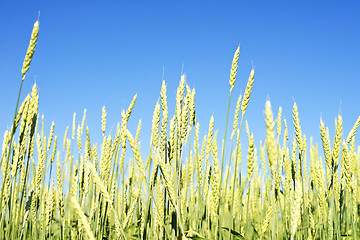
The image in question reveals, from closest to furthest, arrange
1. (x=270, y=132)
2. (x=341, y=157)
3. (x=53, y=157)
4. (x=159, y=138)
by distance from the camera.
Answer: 1. (x=270, y=132)
2. (x=159, y=138)
3. (x=341, y=157)
4. (x=53, y=157)

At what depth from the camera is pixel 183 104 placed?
147 centimetres

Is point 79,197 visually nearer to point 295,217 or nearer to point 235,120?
point 235,120

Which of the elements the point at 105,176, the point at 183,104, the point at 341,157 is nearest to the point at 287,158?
the point at 341,157

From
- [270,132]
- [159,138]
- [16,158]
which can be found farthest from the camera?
[16,158]

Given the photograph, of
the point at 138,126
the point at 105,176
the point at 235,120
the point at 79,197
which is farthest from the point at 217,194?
the point at 79,197

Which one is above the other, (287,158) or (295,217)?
(287,158)

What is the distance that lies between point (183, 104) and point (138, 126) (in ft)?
2.54

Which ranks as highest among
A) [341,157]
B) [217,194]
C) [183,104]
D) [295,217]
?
[183,104]

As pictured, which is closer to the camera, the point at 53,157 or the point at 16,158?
the point at 16,158

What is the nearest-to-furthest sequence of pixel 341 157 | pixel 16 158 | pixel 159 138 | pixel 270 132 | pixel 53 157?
1. pixel 270 132
2. pixel 159 138
3. pixel 16 158
4. pixel 341 157
5. pixel 53 157

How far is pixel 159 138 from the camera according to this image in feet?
4.50

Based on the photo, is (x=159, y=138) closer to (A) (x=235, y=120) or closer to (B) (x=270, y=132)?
(A) (x=235, y=120)

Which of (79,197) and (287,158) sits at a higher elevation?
(287,158)

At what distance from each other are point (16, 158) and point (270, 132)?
3.72 feet
